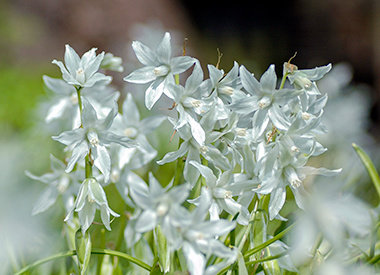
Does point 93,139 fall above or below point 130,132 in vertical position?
above

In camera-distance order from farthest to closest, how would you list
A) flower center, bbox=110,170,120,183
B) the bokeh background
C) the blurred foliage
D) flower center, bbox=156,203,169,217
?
the blurred foliage → the bokeh background → flower center, bbox=110,170,120,183 → flower center, bbox=156,203,169,217

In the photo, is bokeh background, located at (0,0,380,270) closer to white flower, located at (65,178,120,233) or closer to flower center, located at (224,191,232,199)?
white flower, located at (65,178,120,233)

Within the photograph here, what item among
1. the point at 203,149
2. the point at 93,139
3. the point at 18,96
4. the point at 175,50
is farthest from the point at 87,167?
the point at 18,96

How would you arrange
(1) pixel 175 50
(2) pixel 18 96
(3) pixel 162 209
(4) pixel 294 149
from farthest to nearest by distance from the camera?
1. (2) pixel 18 96
2. (1) pixel 175 50
3. (4) pixel 294 149
4. (3) pixel 162 209

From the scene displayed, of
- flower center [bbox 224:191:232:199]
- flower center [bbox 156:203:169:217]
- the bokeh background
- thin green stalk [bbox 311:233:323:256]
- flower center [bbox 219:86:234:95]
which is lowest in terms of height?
the bokeh background

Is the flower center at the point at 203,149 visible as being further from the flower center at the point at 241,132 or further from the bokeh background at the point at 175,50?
the bokeh background at the point at 175,50

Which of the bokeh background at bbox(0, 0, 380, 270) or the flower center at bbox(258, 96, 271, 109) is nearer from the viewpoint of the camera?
the flower center at bbox(258, 96, 271, 109)

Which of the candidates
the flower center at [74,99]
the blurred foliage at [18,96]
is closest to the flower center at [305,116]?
the flower center at [74,99]

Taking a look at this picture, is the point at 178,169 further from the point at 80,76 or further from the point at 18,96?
the point at 18,96

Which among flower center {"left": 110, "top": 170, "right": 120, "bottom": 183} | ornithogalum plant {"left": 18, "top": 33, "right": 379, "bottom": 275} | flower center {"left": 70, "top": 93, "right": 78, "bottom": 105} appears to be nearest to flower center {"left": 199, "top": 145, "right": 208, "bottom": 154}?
ornithogalum plant {"left": 18, "top": 33, "right": 379, "bottom": 275}

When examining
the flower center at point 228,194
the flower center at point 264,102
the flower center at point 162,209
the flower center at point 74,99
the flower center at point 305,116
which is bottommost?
the flower center at point 228,194
